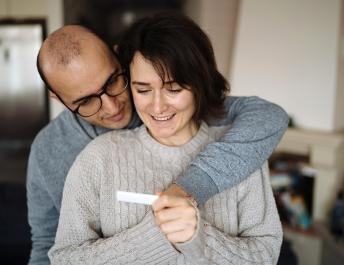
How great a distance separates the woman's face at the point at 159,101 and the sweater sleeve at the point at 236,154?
0.12 m

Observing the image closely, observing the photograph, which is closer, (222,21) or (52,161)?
(52,161)

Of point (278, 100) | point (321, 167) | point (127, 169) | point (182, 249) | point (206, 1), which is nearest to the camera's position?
point (182, 249)

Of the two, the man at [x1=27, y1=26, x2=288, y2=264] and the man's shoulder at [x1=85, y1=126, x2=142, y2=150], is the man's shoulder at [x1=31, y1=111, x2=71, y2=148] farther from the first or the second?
the man's shoulder at [x1=85, y1=126, x2=142, y2=150]

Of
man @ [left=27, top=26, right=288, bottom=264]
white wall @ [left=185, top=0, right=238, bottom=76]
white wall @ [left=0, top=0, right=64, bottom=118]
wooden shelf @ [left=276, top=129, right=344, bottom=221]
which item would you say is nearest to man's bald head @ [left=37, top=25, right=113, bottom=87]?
man @ [left=27, top=26, right=288, bottom=264]

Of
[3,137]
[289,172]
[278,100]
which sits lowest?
[3,137]

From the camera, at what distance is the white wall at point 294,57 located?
2584mm

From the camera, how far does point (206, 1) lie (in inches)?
122

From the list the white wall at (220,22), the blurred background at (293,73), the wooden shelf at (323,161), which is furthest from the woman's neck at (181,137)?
the white wall at (220,22)

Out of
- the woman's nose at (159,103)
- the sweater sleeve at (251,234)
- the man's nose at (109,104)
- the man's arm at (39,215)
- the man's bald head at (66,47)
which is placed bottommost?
the man's arm at (39,215)

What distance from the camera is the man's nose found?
41.7 inches

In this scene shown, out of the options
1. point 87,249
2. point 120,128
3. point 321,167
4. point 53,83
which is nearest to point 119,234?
point 87,249

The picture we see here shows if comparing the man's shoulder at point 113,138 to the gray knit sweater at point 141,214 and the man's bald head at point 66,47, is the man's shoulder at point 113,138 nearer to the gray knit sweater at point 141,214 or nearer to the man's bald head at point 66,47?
the gray knit sweater at point 141,214

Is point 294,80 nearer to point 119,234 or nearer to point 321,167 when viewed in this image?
point 321,167

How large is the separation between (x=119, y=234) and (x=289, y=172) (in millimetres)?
2180
